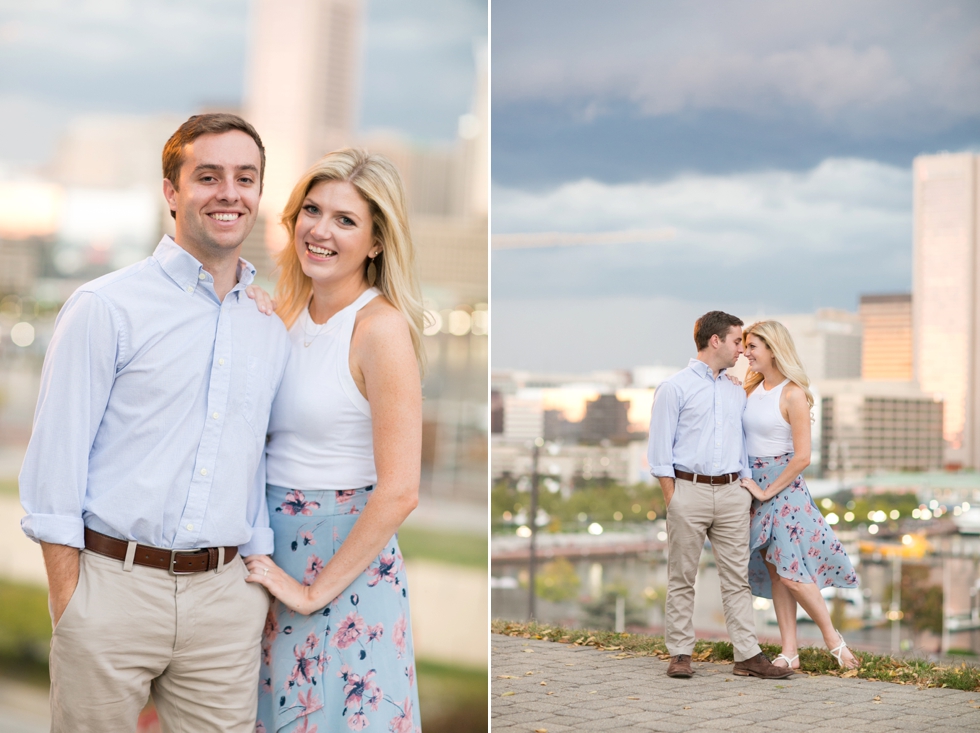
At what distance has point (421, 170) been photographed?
888 inches

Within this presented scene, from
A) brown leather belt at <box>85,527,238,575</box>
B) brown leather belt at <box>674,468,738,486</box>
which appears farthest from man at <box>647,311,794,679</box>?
brown leather belt at <box>85,527,238,575</box>

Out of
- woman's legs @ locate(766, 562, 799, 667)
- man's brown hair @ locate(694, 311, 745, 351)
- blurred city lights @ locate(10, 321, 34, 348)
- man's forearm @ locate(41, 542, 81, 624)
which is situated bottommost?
woman's legs @ locate(766, 562, 799, 667)

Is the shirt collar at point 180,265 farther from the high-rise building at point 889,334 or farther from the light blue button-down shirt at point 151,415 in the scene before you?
the high-rise building at point 889,334

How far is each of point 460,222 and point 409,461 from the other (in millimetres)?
25289

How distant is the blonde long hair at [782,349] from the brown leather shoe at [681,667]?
4.38 feet

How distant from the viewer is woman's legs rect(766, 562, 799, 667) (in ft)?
15.2

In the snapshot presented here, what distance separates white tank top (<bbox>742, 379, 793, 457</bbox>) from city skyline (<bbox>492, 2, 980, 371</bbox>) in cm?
1974

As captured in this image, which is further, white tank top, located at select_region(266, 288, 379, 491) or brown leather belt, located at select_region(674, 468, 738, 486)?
brown leather belt, located at select_region(674, 468, 738, 486)

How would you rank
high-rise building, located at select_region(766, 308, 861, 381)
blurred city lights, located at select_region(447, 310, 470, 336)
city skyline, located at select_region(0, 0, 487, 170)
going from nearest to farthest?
1. high-rise building, located at select_region(766, 308, 861, 381)
2. blurred city lights, located at select_region(447, 310, 470, 336)
3. city skyline, located at select_region(0, 0, 487, 170)

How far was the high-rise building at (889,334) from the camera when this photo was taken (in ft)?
104

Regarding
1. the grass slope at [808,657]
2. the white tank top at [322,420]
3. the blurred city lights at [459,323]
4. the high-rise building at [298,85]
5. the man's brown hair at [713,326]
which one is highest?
the high-rise building at [298,85]

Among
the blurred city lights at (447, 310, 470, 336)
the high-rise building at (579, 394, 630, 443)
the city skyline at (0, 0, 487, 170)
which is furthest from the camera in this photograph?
the high-rise building at (579, 394, 630, 443)

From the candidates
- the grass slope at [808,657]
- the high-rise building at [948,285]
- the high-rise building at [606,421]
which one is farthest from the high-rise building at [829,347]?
the high-rise building at [606,421]

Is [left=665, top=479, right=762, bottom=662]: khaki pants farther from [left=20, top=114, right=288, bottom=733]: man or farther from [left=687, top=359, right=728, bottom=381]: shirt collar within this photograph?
[left=20, top=114, right=288, bottom=733]: man
